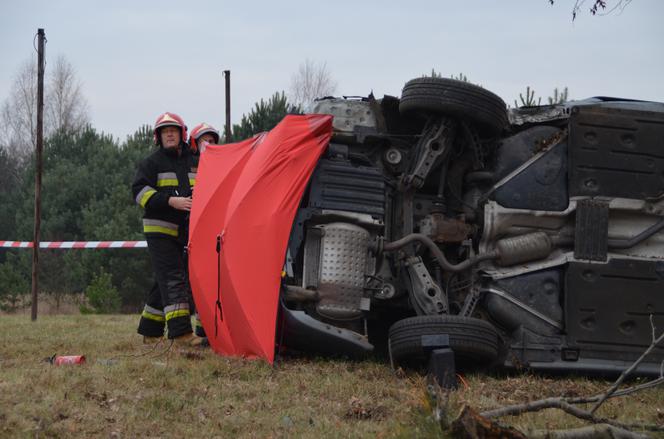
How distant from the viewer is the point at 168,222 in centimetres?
798

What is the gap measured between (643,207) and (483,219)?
1.12 metres

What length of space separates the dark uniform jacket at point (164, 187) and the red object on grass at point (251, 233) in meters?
0.85

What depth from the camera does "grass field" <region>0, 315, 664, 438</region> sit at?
452 centimetres

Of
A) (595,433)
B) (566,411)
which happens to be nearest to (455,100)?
(566,411)

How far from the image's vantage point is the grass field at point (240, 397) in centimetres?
452

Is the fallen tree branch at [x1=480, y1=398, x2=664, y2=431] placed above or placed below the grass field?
above

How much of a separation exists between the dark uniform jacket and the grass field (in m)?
1.23

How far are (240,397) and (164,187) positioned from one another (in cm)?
318

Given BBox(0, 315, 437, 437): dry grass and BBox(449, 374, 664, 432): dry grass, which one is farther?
BBox(449, 374, 664, 432): dry grass

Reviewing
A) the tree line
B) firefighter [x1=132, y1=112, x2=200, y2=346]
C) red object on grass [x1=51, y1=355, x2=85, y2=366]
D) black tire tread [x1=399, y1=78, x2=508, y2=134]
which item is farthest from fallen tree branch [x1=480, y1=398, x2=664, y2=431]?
the tree line

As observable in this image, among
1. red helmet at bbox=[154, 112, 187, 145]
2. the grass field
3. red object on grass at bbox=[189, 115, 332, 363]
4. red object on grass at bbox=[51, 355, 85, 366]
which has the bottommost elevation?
red object on grass at bbox=[51, 355, 85, 366]

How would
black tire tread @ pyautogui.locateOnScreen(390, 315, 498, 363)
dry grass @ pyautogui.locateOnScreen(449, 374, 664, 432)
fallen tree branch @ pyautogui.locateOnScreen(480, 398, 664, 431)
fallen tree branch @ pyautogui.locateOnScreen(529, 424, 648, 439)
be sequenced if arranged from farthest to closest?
black tire tread @ pyautogui.locateOnScreen(390, 315, 498, 363) → dry grass @ pyautogui.locateOnScreen(449, 374, 664, 432) → fallen tree branch @ pyautogui.locateOnScreen(480, 398, 664, 431) → fallen tree branch @ pyautogui.locateOnScreen(529, 424, 648, 439)

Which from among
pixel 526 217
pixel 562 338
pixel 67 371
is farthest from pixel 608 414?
pixel 67 371

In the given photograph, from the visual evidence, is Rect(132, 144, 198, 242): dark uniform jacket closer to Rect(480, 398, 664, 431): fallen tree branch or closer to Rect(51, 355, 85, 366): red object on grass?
Rect(51, 355, 85, 366): red object on grass
